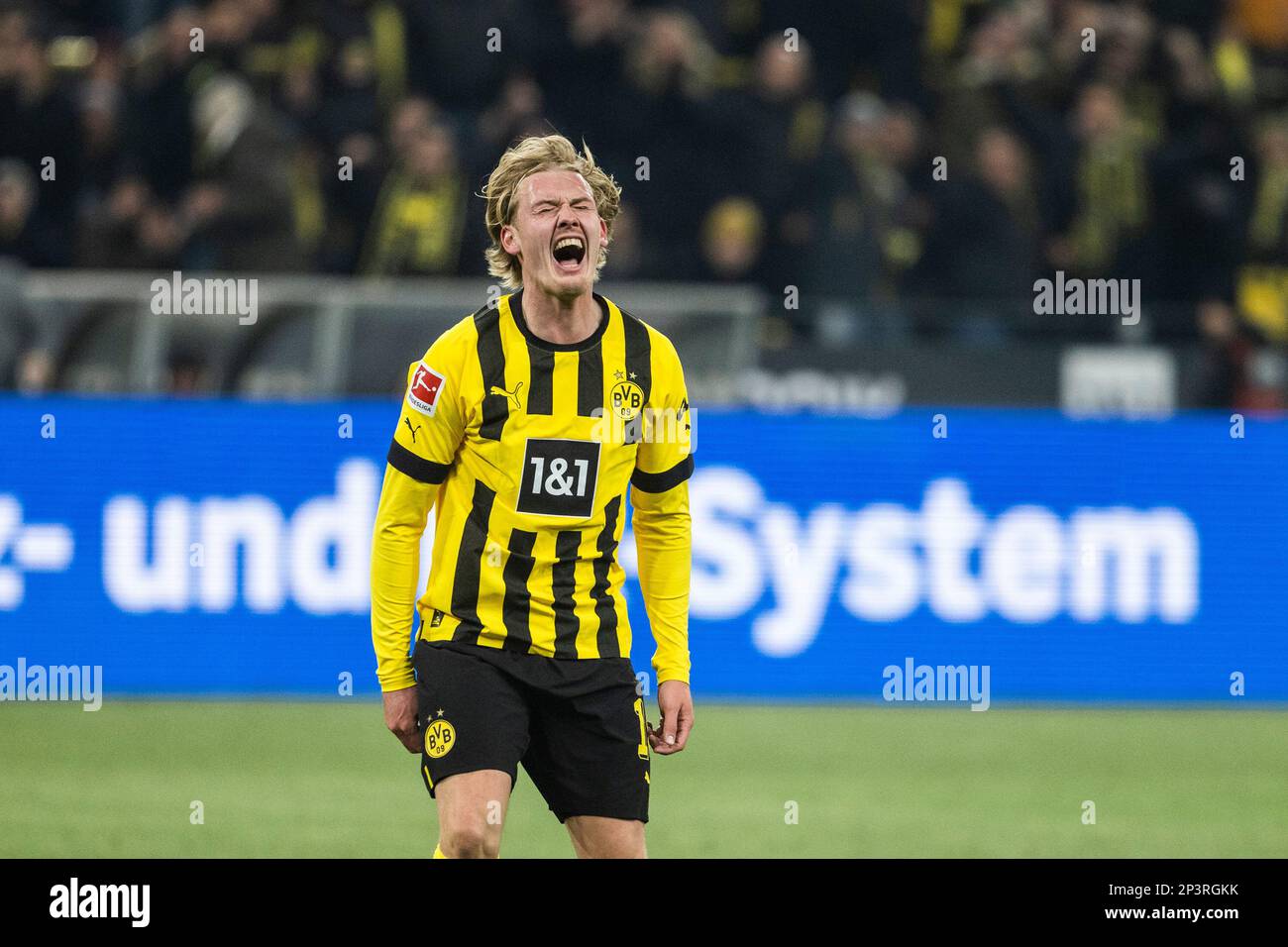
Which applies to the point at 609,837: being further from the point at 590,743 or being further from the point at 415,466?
the point at 415,466

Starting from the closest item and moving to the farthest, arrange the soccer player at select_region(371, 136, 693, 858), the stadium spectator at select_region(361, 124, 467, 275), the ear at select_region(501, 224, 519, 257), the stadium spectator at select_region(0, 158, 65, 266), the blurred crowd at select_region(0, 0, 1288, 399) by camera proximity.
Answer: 1. the soccer player at select_region(371, 136, 693, 858)
2. the ear at select_region(501, 224, 519, 257)
3. the stadium spectator at select_region(361, 124, 467, 275)
4. the blurred crowd at select_region(0, 0, 1288, 399)
5. the stadium spectator at select_region(0, 158, 65, 266)

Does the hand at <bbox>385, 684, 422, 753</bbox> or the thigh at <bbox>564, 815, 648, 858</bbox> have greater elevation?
the hand at <bbox>385, 684, 422, 753</bbox>

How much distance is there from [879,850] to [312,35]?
7959mm

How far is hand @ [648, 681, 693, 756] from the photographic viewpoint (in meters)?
5.22

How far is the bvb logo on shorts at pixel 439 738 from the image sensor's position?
5.01 meters

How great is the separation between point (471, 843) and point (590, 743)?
431mm

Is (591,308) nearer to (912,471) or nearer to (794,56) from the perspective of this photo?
(912,471)

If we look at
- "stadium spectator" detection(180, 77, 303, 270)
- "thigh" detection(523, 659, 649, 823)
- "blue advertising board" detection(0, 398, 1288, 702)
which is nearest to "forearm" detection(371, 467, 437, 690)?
"thigh" detection(523, 659, 649, 823)

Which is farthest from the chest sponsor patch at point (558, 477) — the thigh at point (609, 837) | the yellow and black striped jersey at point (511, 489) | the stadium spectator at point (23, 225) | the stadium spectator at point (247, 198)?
the stadium spectator at point (23, 225)

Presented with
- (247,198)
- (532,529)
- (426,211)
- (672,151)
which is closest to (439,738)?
(532,529)

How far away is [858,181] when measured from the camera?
12844 millimetres

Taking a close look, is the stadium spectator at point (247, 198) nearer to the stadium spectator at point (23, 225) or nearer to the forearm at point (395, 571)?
the stadium spectator at point (23, 225)

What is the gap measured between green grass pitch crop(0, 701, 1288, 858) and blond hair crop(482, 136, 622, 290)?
259 cm

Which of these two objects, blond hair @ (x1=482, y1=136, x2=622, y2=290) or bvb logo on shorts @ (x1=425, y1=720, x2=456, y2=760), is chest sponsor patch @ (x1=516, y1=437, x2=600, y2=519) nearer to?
blond hair @ (x1=482, y1=136, x2=622, y2=290)
